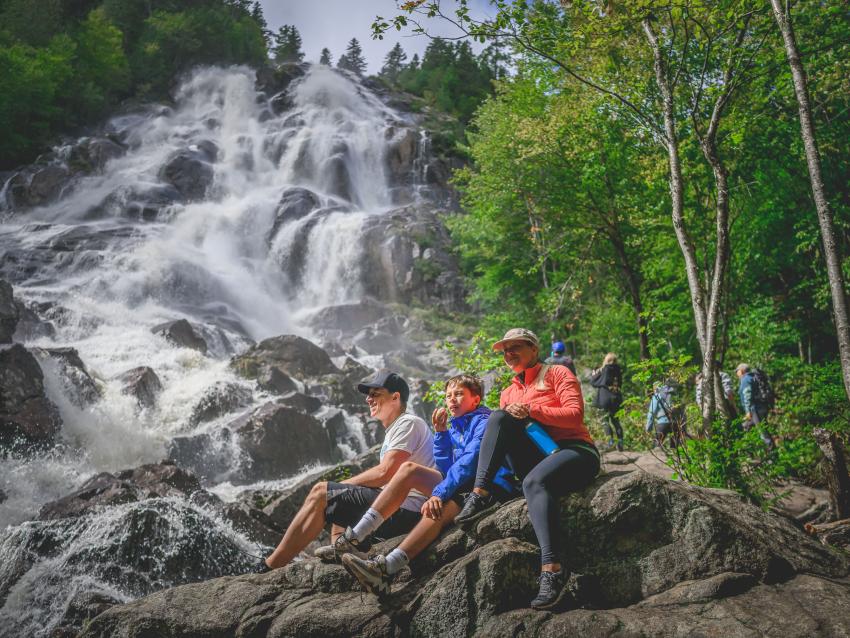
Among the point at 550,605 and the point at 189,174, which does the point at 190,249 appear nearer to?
the point at 189,174

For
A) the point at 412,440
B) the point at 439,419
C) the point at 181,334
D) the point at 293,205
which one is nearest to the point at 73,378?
the point at 181,334

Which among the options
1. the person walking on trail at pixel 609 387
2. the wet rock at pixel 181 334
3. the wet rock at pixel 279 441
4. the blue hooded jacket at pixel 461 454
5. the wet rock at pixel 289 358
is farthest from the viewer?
the wet rock at pixel 181 334

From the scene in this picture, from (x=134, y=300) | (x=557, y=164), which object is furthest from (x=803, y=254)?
(x=134, y=300)

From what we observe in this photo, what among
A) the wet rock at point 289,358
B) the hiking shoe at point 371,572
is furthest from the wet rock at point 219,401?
the hiking shoe at point 371,572

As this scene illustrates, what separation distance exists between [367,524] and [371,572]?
376mm

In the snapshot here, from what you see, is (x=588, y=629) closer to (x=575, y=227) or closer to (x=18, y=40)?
(x=575, y=227)

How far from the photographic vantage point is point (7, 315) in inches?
552

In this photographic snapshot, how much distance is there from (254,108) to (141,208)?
57.6 ft

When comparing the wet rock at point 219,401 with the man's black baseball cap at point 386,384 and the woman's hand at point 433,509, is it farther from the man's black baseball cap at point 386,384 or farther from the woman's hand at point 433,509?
the woman's hand at point 433,509

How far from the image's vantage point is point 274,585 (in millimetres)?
3998

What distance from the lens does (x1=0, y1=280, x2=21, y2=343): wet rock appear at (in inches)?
539

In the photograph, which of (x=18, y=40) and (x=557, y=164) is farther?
(x=18, y=40)

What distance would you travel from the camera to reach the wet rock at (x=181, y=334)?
18.0 m

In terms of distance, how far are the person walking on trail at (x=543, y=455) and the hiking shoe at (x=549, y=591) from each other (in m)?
0.06
